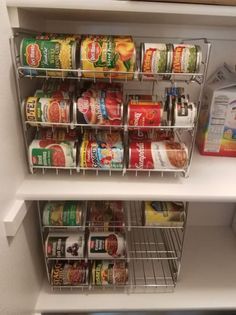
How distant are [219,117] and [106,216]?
21.7 inches

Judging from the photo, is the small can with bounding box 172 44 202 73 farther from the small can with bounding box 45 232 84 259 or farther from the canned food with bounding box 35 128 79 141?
the small can with bounding box 45 232 84 259

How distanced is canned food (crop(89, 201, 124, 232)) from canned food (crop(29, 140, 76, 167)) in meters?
0.26

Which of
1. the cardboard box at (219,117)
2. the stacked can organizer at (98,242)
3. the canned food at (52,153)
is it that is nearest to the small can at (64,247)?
the stacked can organizer at (98,242)

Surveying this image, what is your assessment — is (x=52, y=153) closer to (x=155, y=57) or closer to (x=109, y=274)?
(x=155, y=57)

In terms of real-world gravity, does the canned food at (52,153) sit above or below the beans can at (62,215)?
above

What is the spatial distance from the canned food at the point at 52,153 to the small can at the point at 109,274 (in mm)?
438

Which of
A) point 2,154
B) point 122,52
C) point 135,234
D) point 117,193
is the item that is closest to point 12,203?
point 2,154

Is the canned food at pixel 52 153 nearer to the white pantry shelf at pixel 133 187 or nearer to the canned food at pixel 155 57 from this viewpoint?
the white pantry shelf at pixel 133 187

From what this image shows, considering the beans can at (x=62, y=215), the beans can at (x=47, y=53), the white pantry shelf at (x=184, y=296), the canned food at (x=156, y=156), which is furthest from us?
the white pantry shelf at (x=184, y=296)

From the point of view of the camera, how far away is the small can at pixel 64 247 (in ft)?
3.19

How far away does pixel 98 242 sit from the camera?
3.22 ft

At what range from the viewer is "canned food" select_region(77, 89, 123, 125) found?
782 mm

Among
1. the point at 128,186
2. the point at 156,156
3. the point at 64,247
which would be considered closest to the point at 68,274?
the point at 64,247

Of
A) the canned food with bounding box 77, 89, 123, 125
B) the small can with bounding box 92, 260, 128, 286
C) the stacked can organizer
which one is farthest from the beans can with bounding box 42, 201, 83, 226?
the canned food with bounding box 77, 89, 123, 125
